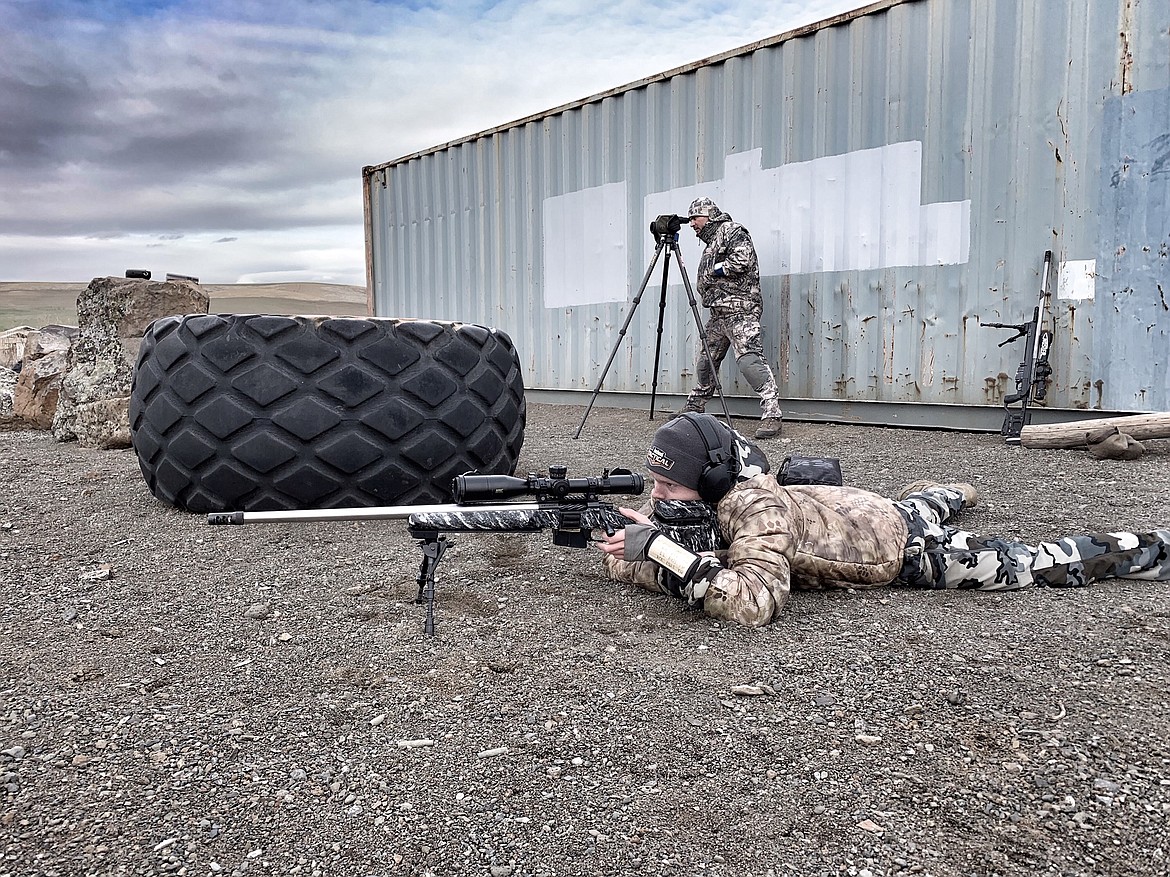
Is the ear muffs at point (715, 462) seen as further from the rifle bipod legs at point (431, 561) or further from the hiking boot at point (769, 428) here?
the hiking boot at point (769, 428)

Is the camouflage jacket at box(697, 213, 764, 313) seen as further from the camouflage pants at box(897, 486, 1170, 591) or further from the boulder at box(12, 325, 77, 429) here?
the boulder at box(12, 325, 77, 429)

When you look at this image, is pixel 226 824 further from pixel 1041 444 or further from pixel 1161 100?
pixel 1161 100

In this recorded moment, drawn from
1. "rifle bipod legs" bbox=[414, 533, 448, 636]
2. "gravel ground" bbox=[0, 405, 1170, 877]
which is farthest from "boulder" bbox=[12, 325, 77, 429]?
"rifle bipod legs" bbox=[414, 533, 448, 636]

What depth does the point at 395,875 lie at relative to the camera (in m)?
1.37

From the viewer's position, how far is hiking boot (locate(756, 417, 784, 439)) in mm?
6867

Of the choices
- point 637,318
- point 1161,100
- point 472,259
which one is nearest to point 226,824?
point 1161,100

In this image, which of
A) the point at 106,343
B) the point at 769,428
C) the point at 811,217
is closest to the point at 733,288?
the point at 811,217

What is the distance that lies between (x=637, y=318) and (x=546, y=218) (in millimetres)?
2040

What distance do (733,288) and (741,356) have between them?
2.09 feet

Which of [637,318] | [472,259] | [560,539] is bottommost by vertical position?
[560,539]

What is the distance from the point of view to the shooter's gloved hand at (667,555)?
98.2 inches

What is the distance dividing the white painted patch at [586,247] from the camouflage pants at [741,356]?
6.70 ft

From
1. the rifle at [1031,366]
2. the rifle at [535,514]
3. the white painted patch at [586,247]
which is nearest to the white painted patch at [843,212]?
the rifle at [1031,366]

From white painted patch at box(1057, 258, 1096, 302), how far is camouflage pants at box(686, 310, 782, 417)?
2339mm
